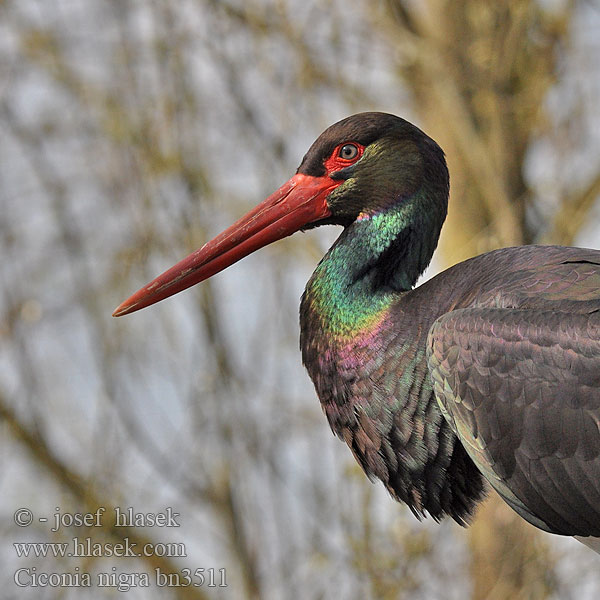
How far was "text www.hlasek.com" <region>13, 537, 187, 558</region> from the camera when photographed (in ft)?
21.3

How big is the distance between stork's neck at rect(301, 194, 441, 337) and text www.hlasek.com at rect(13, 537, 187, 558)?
3150 mm

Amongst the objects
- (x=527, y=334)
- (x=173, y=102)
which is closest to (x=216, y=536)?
(x=173, y=102)

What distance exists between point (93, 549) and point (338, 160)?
3395mm

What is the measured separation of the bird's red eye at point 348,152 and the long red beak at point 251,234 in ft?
0.31

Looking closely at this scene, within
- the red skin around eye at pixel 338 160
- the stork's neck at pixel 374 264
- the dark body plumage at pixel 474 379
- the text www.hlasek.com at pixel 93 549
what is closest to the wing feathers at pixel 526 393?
the dark body plumage at pixel 474 379

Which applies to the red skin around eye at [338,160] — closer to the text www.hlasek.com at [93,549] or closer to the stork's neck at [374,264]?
the stork's neck at [374,264]

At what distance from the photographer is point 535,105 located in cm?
750

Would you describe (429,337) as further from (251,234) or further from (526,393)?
(251,234)

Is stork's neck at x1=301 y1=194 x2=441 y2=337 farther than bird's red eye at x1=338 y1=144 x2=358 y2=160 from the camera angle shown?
No

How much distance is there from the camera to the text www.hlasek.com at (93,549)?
6.48 metres

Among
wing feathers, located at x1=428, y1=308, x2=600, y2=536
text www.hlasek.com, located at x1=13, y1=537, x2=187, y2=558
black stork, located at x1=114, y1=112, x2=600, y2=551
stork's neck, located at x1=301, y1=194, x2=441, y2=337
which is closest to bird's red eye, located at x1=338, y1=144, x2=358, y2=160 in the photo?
black stork, located at x1=114, y1=112, x2=600, y2=551

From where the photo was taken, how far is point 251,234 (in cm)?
408

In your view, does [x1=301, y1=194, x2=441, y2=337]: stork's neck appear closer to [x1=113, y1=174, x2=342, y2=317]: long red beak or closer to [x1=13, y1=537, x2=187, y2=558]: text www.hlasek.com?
[x1=113, y1=174, x2=342, y2=317]: long red beak

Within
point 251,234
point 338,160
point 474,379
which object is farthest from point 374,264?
point 474,379
